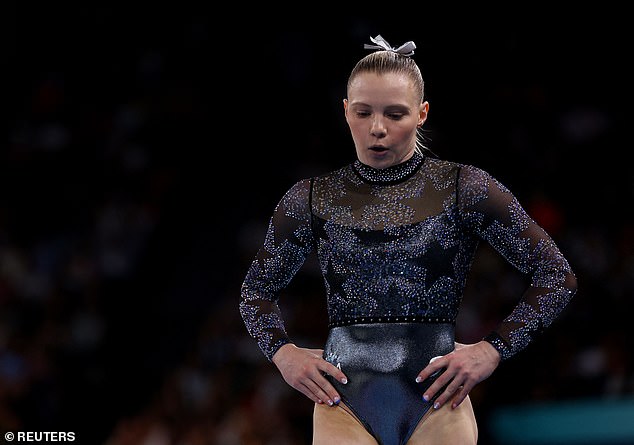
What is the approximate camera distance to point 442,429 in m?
2.39

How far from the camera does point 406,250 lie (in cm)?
247

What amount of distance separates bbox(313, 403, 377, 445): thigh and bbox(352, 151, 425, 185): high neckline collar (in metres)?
0.61

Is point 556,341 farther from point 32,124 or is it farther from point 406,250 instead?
point 32,124

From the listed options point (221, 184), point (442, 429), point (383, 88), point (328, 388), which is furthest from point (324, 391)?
point (221, 184)

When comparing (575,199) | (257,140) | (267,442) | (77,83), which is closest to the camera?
(267,442)

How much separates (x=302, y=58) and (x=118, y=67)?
1.57 metres

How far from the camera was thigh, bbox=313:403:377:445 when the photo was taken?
2.39m

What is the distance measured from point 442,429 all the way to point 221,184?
16.9 feet

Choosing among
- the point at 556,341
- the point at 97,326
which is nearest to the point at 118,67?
the point at 97,326

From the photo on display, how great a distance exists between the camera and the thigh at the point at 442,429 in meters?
2.38

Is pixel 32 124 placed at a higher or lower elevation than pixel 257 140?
higher

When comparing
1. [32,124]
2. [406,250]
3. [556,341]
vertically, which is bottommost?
[406,250]

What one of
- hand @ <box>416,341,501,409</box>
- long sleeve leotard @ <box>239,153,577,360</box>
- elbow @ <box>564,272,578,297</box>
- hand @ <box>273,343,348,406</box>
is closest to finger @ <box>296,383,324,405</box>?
hand @ <box>273,343,348,406</box>

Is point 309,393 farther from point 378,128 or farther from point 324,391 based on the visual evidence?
point 378,128
